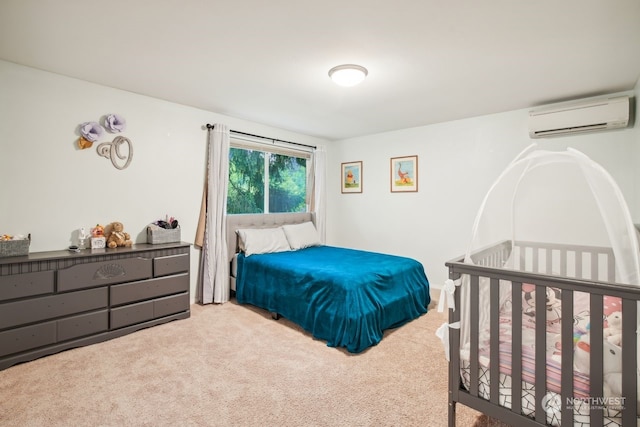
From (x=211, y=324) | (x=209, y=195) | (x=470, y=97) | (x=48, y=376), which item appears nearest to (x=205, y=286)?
(x=211, y=324)

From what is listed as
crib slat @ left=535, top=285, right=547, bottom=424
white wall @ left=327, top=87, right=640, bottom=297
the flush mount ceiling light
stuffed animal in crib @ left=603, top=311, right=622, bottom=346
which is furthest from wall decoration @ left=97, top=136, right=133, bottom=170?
stuffed animal in crib @ left=603, top=311, right=622, bottom=346

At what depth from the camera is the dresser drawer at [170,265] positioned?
296 centimetres

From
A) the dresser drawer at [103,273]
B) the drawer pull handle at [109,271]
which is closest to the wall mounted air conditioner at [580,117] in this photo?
the dresser drawer at [103,273]

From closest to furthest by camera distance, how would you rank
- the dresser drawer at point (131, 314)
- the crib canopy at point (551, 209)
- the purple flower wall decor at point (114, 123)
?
the dresser drawer at point (131, 314), the purple flower wall decor at point (114, 123), the crib canopy at point (551, 209)

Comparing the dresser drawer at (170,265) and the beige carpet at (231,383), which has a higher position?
the dresser drawer at (170,265)

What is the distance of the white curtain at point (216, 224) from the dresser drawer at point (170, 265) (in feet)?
1.46

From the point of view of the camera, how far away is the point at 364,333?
246 cm

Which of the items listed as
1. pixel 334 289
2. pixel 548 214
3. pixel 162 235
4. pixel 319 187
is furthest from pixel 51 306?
pixel 548 214

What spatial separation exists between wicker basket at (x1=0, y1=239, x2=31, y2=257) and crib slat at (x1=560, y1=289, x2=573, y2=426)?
3582mm

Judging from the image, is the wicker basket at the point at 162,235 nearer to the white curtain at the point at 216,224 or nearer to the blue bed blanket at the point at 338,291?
the white curtain at the point at 216,224

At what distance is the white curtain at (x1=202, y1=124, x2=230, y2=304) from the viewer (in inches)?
142

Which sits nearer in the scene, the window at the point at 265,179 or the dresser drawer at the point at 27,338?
the dresser drawer at the point at 27,338

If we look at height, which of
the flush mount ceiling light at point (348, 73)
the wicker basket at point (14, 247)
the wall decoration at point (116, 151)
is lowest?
the wicker basket at point (14, 247)

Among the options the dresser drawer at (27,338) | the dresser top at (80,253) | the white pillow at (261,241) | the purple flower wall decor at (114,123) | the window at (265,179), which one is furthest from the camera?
the window at (265,179)
